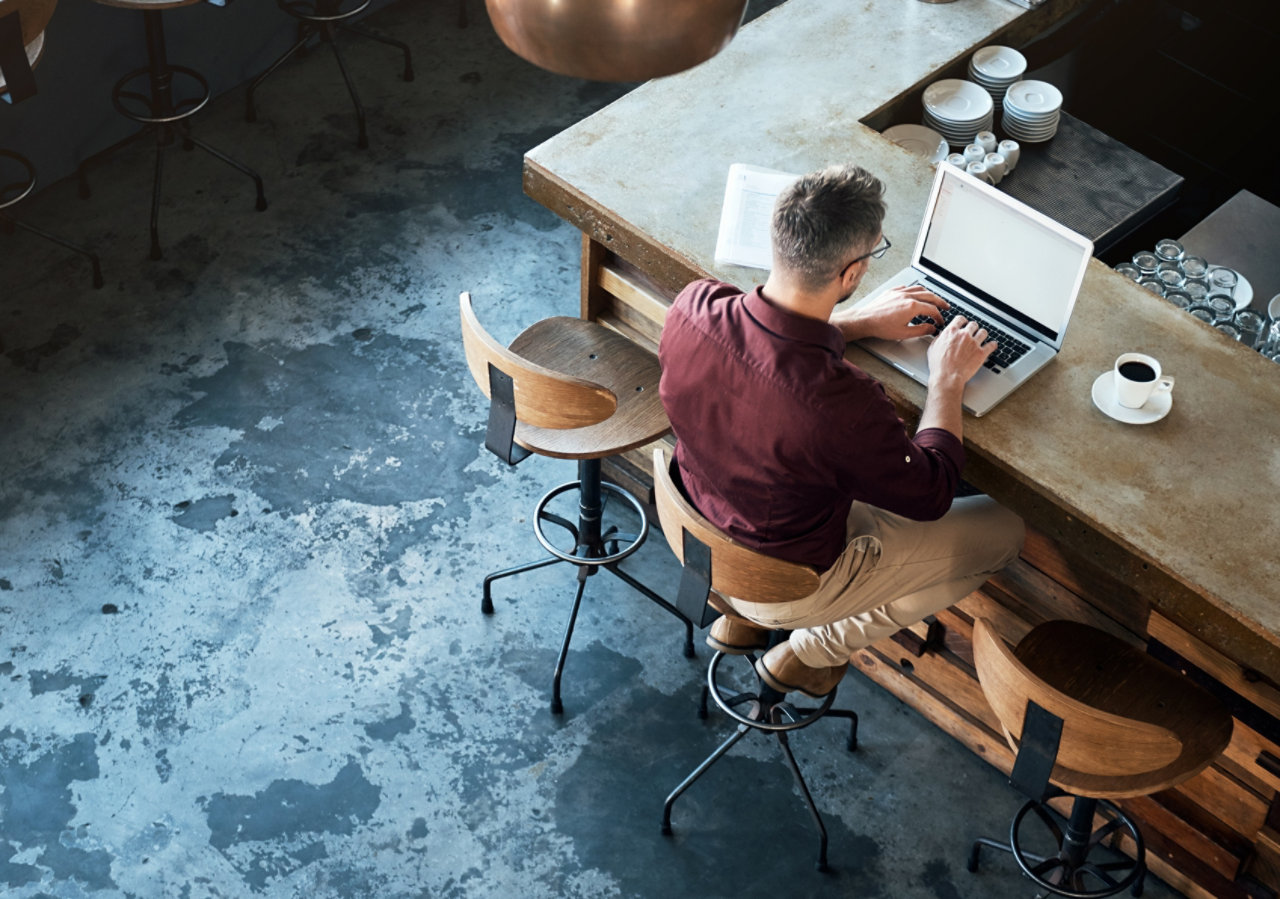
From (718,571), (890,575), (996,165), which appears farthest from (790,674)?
(996,165)

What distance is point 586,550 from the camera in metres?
3.36

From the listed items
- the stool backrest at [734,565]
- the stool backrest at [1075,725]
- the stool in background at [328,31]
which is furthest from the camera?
the stool in background at [328,31]

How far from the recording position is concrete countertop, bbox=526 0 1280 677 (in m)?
2.48

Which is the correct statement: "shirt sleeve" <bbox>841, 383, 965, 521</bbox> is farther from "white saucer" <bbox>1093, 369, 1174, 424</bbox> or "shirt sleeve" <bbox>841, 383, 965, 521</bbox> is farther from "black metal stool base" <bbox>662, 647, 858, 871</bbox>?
"black metal stool base" <bbox>662, 647, 858, 871</bbox>

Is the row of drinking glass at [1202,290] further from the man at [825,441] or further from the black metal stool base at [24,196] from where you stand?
the black metal stool base at [24,196]

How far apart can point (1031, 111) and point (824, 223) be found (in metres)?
1.63

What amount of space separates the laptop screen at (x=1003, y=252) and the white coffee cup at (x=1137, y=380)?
5.9 inches

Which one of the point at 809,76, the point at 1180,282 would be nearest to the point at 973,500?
the point at 1180,282

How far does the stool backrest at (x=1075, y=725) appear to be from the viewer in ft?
7.34

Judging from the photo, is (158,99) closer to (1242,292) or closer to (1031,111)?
(1031,111)

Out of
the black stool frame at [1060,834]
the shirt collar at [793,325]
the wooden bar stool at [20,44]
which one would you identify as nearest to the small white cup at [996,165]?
the shirt collar at [793,325]

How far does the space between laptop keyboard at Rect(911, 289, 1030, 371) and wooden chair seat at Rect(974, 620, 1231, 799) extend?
54 centimetres

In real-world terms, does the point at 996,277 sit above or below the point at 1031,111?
above

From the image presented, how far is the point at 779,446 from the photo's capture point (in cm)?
235
